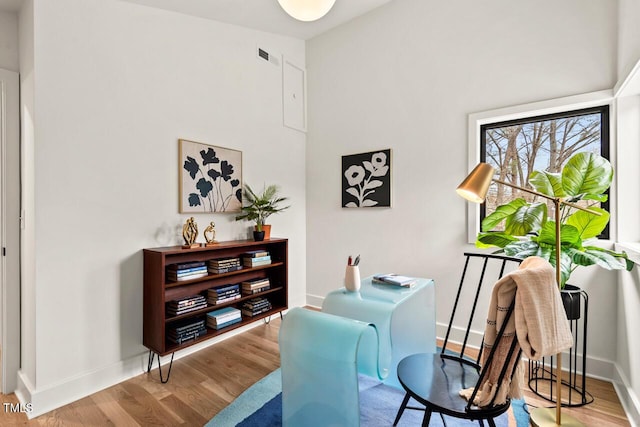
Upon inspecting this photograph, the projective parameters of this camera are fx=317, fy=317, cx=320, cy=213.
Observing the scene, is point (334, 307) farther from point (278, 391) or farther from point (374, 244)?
point (374, 244)

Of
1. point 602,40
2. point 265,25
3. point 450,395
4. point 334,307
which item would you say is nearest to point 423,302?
point 334,307

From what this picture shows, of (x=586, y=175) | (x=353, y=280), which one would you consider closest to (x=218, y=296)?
(x=353, y=280)

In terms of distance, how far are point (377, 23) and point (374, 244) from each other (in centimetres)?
237

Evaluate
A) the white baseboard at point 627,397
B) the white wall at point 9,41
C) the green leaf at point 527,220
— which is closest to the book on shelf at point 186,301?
the white wall at point 9,41

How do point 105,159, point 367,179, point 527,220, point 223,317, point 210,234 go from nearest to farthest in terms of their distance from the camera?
point 527,220 < point 105,159 < point 223,317 < point 210,234 < point 367,179

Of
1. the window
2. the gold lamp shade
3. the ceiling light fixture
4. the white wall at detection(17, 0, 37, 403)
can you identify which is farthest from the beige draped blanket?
the white wall at detection(17, 0, 37, 403)

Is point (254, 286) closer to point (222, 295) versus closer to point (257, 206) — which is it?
point (222, 295)

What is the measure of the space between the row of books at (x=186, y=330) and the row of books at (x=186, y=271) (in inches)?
14.7

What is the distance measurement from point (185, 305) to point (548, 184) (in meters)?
2.72

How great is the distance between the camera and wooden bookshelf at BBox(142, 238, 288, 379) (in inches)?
90.1

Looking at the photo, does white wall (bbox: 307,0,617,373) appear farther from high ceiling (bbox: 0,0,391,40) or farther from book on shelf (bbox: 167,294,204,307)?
book on shelf (bbox: 167,294,204,307)

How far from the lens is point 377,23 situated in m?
3.40

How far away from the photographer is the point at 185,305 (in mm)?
2469

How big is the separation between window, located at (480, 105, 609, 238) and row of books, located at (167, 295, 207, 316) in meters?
2.56
